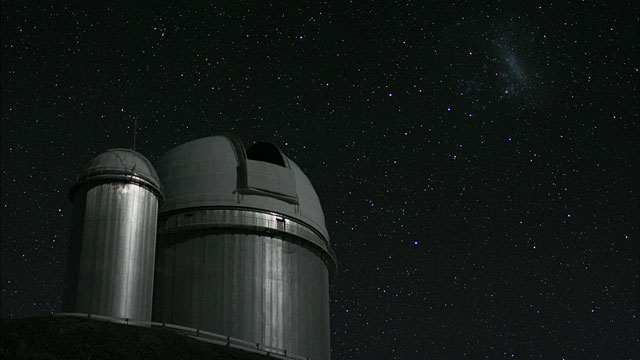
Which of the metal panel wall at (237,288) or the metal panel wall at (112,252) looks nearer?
the metal panel wall at (112,252)

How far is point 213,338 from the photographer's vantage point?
2211cm

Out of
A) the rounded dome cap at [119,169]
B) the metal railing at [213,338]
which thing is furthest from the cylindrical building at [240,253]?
the rounded dome cap at [119,169]

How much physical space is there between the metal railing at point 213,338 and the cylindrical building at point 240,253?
387 mm

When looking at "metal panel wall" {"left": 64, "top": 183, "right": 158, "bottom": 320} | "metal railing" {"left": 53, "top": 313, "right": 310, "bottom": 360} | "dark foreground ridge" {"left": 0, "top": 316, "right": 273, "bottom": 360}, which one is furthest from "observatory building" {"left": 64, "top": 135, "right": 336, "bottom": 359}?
"dark foreground ridge" {"left": 0, "top": 316, "right": 273, "bottom": 360}

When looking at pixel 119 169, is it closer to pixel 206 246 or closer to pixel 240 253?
pixel 206 246

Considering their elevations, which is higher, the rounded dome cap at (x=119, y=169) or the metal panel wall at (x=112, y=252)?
the rounded dome cap at (x=119, y=169)

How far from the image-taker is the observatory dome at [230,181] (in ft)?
80.5

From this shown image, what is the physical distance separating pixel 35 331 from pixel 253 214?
902 cm

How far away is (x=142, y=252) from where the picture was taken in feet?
70.1

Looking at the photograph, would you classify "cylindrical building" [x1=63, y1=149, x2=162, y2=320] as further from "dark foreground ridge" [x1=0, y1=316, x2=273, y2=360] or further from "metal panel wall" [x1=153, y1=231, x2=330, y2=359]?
"metal panel wall" [x1=153, y1=231, x2=330, y2=359]

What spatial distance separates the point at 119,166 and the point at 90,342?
6.36 m

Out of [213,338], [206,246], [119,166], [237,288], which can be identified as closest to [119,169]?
[119,166]

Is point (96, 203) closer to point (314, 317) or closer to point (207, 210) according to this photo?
point (207, 210)

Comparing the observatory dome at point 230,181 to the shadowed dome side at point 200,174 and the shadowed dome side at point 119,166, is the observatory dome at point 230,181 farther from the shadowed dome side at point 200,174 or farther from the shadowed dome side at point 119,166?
the shadowed dome side at point 119,166
